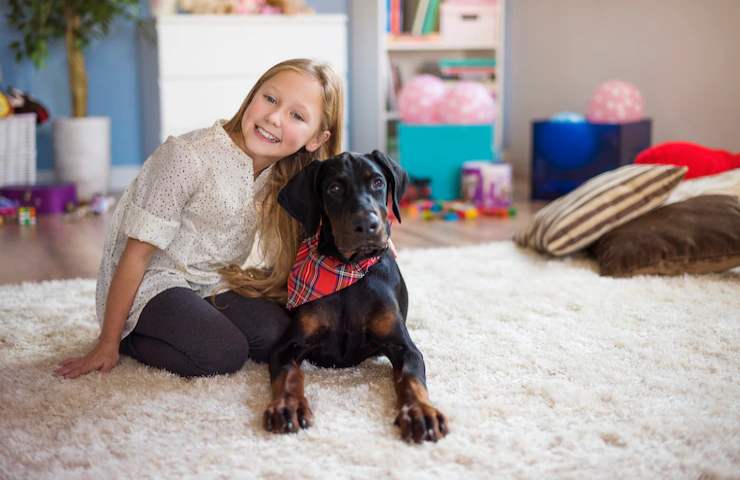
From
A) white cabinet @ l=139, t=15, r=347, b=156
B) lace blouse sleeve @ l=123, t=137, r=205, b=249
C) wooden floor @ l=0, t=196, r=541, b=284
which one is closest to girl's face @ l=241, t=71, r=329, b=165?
lace blouse sleeve @ l=123, t=137, r=205, b=249

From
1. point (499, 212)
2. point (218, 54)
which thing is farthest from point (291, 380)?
point (218, 54)

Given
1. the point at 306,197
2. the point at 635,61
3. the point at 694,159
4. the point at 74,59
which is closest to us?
the point at 306,197

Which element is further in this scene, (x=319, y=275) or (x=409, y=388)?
(x=319, y=275)

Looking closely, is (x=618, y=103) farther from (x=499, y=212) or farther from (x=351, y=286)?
(x=351, y=286)

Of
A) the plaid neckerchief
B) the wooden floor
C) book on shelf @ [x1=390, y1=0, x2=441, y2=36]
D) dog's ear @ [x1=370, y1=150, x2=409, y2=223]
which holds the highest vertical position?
book on shelf @ [x1=390, y1=0, x2=441, y2=36]

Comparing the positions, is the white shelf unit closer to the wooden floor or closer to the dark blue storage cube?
the dark blue storage cube

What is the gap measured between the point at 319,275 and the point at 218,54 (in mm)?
3130

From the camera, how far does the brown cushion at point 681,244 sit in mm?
2658

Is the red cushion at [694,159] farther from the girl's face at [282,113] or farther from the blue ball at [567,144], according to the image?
the girl's face at [282,113]

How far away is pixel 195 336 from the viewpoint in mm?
1819

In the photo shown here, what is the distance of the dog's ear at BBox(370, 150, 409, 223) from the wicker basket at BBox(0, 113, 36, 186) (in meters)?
3.17

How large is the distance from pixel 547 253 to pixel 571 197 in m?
0.23

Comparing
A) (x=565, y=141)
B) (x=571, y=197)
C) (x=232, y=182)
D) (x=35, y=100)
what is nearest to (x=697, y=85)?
(x=565, y=141)

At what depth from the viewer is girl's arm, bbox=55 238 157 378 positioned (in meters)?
1.84
